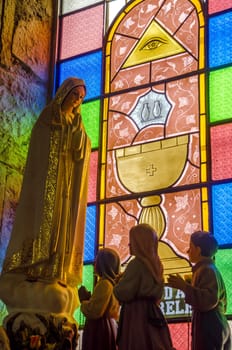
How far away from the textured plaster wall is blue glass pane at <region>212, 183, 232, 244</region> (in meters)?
1.90

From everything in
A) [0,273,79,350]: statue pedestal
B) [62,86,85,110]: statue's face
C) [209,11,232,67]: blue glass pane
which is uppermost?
[209,11,232,67]: blue glass pane

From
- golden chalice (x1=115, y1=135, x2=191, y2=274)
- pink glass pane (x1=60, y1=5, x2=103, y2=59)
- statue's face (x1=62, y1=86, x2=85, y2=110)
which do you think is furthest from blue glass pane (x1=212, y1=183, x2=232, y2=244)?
pink glass pane (x1=60, y1=5, x2=103, y2=59)

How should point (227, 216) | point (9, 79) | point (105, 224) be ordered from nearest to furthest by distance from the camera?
point (227, 216), point (105, 224), point (9, 79)

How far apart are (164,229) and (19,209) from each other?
6.42 feet

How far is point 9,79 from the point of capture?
24.1 ft

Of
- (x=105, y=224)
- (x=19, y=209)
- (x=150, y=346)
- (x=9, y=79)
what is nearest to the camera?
(x=150, y=346)

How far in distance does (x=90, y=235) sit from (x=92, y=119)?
1.22 metres

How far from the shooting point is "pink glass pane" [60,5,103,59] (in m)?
7.80

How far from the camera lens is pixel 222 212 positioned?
247 inches

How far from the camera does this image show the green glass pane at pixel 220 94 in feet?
21.8

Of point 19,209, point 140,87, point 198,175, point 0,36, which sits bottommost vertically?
point 19,209

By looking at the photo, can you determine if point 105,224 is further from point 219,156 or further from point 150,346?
point 150,346

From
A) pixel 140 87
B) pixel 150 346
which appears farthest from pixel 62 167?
pixel 140 87

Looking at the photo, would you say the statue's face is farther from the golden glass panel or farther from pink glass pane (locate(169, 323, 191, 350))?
the golden glass panel
